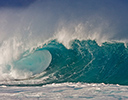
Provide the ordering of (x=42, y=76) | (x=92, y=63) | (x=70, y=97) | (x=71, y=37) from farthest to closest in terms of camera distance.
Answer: (x=71, y=37), (x=92, y=63), (x=42, y=76), (x=70, y=97)

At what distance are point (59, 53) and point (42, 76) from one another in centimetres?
248

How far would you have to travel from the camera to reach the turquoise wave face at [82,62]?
932cm

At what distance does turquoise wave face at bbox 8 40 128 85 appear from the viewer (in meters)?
9.32

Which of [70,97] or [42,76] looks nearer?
[70,97]

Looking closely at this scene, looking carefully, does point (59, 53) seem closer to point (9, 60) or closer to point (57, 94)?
point (9, 60)

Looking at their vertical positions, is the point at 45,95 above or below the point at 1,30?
below

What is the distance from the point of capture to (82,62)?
34.6 ft

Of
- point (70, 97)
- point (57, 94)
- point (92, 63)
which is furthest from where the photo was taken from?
point (92, 63)

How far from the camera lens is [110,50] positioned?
1137 cm

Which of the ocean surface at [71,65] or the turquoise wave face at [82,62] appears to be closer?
the ocean surface at [71,65]

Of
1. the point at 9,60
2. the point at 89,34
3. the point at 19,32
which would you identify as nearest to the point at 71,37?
the point at 89,34

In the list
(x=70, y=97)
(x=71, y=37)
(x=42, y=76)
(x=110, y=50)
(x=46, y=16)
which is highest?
(x=46, y=16)

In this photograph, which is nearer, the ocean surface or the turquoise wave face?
the ocean surface

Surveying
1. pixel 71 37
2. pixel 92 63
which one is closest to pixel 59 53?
pixel 71 37
